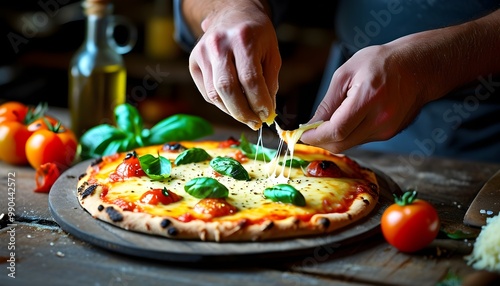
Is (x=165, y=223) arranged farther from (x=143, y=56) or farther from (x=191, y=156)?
(x=143, y=56)

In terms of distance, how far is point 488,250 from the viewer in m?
1.62

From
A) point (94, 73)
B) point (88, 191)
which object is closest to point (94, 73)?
point (94, 73)

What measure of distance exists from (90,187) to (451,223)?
0.98 m

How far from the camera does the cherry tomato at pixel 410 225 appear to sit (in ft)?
5.42

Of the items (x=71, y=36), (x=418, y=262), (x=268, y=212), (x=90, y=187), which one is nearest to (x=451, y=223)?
(x=418, y=262)

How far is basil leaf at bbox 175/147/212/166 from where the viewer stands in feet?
6.88

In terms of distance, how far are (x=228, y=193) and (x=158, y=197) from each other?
0.59ft

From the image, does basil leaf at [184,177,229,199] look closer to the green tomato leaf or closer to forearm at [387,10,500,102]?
forearm at [387,10,500,102]

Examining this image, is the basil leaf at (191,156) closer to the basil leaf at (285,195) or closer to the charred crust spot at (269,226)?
the basil leaf at (285,195)

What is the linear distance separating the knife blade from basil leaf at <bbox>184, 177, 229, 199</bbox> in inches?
26.1

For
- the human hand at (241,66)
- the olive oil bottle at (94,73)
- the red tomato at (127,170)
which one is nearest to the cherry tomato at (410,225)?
the human hand at (241,66)

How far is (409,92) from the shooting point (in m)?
1.90

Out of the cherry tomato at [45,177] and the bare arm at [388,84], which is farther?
the cherry tomato at [45,177]

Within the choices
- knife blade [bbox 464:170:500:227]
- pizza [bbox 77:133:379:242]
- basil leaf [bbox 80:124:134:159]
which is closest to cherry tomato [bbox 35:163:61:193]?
pizza [bbox 77:133:379:242]
